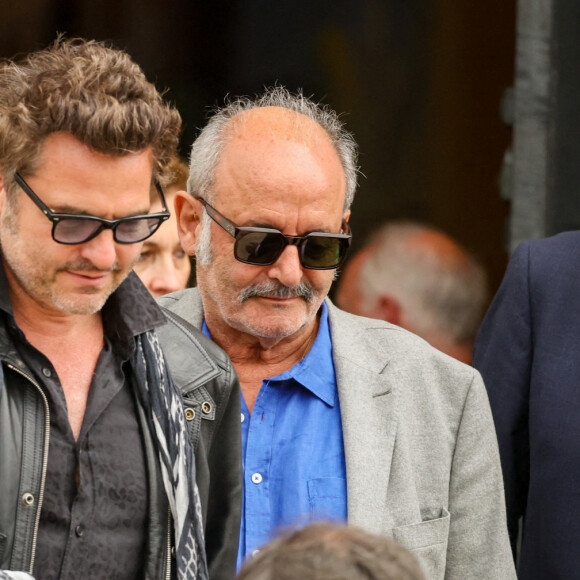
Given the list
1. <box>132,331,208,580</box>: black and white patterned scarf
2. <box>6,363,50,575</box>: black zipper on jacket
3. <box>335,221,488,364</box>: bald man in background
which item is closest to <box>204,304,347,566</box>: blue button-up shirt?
<box>132,331,208,580</box>: black and white patterned scarf

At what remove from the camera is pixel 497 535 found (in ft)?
10.2

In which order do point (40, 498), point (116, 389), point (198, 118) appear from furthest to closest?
point (198, 118) < point (116, 389) < point (40, 498)

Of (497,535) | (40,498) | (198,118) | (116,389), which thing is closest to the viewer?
(40,498)

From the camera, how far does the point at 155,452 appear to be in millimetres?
2561

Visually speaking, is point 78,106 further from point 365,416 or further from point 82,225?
point 365,416

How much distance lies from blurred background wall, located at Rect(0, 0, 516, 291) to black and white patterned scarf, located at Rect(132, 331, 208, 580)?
2.50 meters

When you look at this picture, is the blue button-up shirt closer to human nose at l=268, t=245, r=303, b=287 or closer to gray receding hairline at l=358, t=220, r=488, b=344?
human nose at l=268, t=245, r=303, b=287

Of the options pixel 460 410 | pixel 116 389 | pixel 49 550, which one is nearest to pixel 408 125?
pixel 460 410

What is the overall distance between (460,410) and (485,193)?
223cm

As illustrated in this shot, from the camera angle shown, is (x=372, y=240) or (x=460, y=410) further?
(x=372, y=240)

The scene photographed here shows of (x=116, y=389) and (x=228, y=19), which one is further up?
(x=228, y=19)

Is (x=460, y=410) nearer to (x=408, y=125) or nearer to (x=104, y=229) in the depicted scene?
(x=104, y=229)

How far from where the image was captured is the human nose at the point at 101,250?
238cm

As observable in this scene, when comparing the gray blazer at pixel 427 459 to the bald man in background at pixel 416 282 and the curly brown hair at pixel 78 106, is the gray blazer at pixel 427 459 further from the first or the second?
the bald man in background at pixel 416 282
